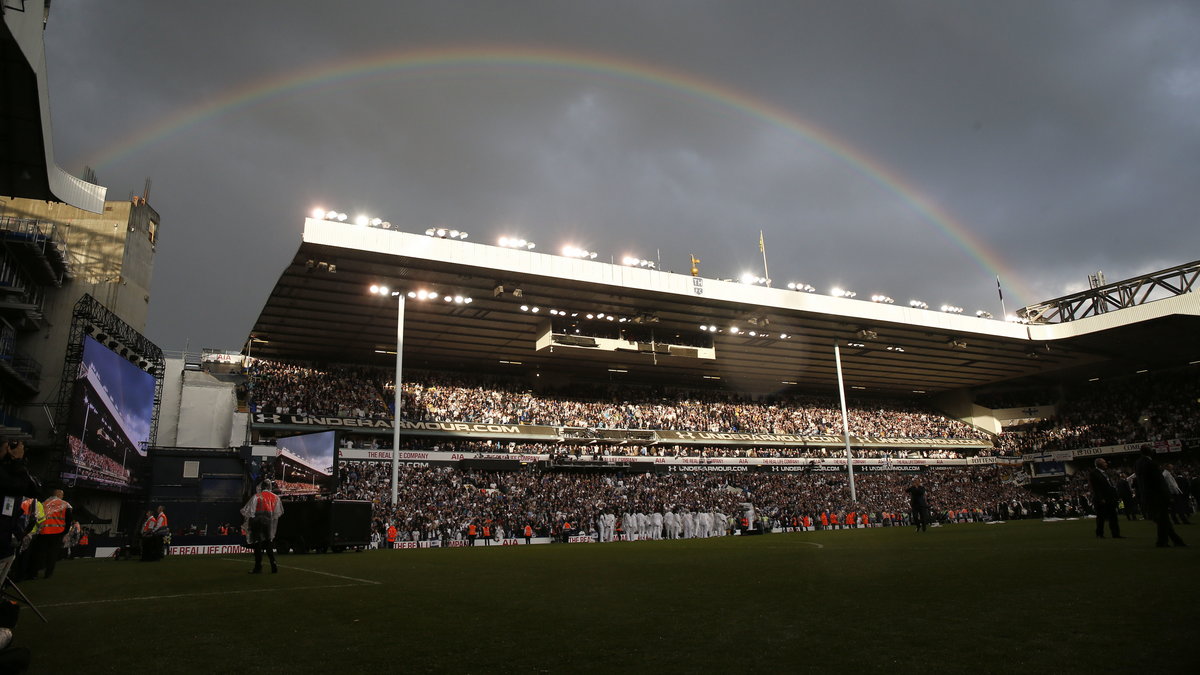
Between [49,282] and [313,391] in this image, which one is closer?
[49,282]

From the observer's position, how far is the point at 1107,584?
6395 millimetres

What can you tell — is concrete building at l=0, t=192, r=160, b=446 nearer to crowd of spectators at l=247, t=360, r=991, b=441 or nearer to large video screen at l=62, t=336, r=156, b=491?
large video screen at l=62, t=336, r=156, b=491

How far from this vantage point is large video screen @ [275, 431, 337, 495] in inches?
979

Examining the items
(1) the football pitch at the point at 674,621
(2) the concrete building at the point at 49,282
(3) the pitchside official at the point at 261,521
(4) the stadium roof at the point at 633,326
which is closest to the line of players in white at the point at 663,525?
(4) the stadium roof at the point at 633,326

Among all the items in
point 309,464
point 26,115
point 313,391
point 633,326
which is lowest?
point 309,464

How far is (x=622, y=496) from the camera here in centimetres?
3938

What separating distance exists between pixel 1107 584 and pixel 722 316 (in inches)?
1326

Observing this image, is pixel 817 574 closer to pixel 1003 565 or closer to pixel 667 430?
pixel 1003 565

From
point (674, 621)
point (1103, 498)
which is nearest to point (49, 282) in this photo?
point (674, 621)

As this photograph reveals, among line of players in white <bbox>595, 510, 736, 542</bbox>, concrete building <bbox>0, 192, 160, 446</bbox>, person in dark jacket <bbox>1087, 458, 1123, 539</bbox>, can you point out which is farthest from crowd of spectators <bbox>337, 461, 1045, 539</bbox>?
person in dark jacket <bbox>1087, 458, 1123, 539</bbox>

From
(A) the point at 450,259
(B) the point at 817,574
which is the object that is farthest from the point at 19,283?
(B) the point at 817,574

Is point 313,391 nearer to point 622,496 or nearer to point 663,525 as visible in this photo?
point 622,496

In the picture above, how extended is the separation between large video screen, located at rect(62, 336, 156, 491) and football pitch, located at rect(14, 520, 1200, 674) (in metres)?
16.8

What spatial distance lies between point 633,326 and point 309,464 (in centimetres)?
2020
